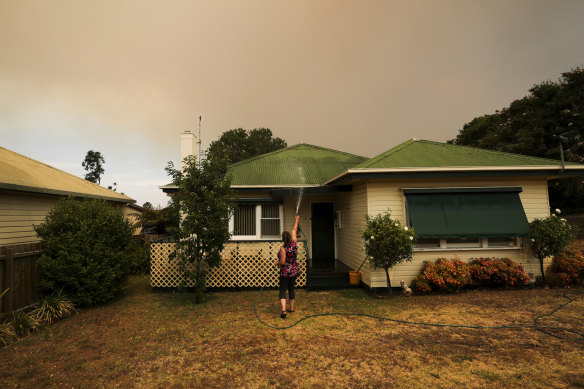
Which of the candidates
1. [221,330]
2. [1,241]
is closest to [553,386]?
[221,330]

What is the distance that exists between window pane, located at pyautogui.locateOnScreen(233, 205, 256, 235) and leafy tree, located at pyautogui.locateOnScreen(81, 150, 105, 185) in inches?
2737

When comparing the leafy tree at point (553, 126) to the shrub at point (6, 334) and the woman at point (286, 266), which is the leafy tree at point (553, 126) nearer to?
the woman at point (286, 266)

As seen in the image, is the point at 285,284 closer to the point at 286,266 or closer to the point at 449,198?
the point at 286,266

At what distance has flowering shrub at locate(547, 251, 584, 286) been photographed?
24.9 ft

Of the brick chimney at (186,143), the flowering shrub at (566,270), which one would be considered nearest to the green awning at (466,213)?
the flowering shrub at (566,270)

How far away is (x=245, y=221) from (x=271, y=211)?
A: 1.10 m

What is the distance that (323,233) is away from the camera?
432 inches

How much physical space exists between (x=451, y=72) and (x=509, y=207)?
1585 centimetres

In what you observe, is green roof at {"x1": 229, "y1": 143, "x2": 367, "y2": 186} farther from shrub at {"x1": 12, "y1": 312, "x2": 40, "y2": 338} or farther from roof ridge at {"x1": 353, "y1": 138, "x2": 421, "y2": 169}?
shrub at {"x1": 12, "y1": 312, "x2": 40, "y2": 338}

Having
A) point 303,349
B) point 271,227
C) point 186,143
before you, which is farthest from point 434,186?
point 186,143

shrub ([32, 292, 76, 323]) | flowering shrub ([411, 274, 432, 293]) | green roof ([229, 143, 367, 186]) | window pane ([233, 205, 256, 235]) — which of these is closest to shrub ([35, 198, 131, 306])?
shrub ([32, 292, 76, 323])

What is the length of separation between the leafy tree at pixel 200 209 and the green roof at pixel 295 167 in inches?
112

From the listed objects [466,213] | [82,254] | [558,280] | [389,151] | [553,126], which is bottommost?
[558,280]

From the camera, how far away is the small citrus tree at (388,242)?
6.85 meters
